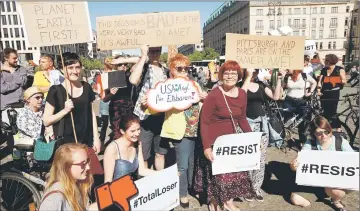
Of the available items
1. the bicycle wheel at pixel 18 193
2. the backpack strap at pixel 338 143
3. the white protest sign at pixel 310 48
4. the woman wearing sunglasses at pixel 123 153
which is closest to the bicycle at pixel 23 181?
the bicycle wheel at pixel 18 193

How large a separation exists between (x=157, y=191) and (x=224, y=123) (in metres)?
1.08

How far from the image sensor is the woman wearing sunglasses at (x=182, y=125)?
3.55 meters

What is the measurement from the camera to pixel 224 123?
341 cm

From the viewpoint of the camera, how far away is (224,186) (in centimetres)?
354

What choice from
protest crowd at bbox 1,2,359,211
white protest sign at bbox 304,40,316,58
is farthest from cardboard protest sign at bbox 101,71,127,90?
white protest sign at bbox 304,40,316,58

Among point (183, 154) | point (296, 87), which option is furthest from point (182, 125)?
point (296, 87)

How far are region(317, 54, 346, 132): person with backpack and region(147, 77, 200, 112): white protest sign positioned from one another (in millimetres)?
3894

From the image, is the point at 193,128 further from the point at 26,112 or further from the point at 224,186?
the point at 26,112

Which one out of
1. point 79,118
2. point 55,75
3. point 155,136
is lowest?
point 155,136

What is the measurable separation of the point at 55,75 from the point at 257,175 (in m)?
4.11

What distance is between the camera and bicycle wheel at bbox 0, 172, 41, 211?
3254 mm

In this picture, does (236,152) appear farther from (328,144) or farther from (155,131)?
(328,144)

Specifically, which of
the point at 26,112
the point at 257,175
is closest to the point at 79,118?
the point at 26,112

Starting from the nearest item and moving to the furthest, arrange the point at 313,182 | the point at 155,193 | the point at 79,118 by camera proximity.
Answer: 1. the point at 155,193
2. the point at 79,118
3. the point at 313,182
